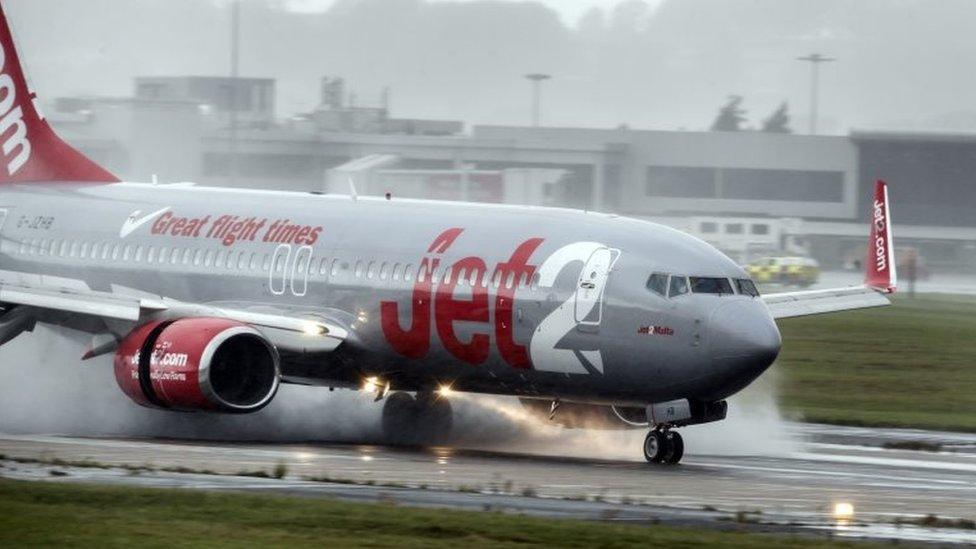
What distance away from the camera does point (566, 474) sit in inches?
1072

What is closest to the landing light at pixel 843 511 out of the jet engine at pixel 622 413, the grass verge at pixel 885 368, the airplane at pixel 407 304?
the airplane at pixel 407 304

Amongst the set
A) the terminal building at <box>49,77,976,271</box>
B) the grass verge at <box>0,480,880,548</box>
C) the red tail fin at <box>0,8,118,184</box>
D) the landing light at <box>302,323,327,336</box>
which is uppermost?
the terminal building at <box>49,77,976,271</box>

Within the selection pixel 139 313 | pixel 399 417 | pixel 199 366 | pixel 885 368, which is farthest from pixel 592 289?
pixel 885 368

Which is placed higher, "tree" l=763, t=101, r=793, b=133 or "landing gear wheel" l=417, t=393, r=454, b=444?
"tree" l=763, t=101, r=793, b=133

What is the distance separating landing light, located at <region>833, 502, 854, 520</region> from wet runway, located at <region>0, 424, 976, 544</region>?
10 centimetres

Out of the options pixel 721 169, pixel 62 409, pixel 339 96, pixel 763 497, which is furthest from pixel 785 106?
pixel 763 497

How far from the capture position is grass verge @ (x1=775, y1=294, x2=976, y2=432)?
41500 millimetres

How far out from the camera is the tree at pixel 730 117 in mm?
127431

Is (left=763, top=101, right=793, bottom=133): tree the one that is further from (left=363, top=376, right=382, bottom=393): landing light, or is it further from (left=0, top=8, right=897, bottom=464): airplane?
(left=363, top=376, right=382, bottom=393): landing light

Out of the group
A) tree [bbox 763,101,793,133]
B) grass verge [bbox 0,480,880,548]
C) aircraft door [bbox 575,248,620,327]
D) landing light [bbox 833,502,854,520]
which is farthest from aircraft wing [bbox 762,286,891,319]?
tree [bbox 763,101,793,133]

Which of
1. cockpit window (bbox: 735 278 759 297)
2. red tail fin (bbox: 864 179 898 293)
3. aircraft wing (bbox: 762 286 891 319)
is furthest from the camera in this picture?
aircraft wing (bbox: 762 286 891 319)

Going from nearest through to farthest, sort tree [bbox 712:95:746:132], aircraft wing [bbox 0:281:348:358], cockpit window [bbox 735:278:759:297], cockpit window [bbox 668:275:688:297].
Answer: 1. cockpit window [bbox 668:275:688:297]
2. cockpit window [bbox 735:278:759:297]
3. aircraft wing [bbox 0:281:348:358]
4. tree [bbox 712:95:746:132]

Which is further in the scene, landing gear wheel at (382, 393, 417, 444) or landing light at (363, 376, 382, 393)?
landing gear wheel at (382, 393, 417, 444)

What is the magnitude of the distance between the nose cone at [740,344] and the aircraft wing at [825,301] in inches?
236
